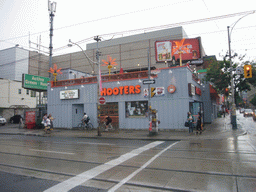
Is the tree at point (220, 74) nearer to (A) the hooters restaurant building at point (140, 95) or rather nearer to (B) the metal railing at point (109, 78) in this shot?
(A) the hooters restaurant building at point (140, 95)

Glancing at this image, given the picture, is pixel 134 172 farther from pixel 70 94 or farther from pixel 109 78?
pixel 70 94

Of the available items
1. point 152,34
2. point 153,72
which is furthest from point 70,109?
point 152,34

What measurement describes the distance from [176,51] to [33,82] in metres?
19.7

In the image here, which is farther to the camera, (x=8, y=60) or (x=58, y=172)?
(x=8, y=60)

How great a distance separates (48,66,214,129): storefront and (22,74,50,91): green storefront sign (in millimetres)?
3009

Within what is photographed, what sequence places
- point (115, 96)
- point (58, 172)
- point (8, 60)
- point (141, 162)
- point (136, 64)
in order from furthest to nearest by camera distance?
point (8, 60), point (136, 64), point (115, 96), point (141, 162), point (58, 172)

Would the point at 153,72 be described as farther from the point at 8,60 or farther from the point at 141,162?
the point at 8,60

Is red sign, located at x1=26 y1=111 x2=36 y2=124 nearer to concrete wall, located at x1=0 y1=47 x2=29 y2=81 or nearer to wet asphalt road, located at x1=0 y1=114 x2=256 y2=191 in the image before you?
wet asphalt road, located at x1=0 y1=114 x2=256 y2=191

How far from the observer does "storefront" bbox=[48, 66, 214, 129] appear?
58.1ft

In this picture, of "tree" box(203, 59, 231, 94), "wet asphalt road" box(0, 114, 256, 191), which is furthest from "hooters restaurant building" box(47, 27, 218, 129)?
"wet asphalt road" box(0, 114, 256, 191)

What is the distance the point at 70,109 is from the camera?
2284 centimetres

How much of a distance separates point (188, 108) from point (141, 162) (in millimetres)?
11203

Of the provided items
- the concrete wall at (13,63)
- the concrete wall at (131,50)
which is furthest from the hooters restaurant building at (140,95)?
the concrete wall at (13,63)

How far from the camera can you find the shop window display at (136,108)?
19.2 metres
